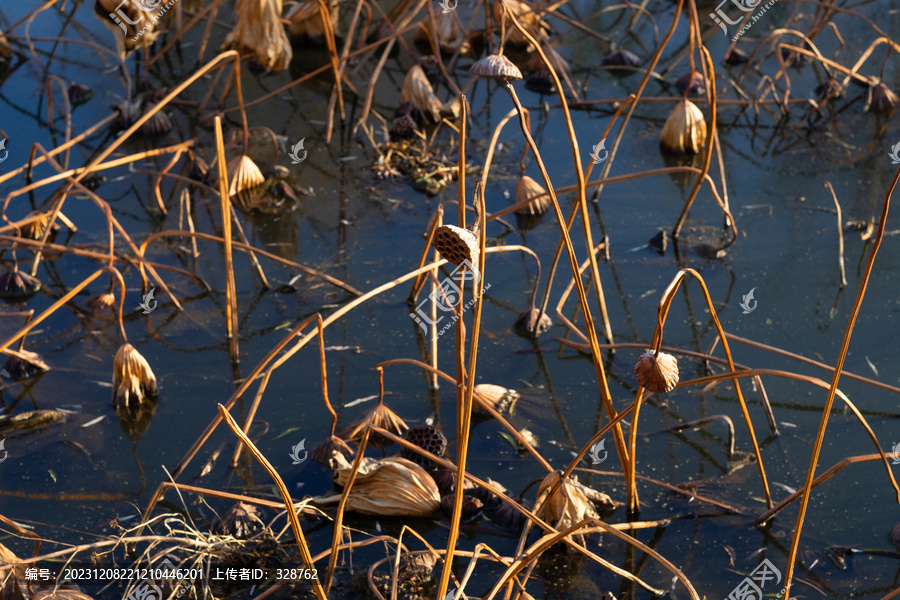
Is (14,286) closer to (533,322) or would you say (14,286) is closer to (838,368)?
(533,322)

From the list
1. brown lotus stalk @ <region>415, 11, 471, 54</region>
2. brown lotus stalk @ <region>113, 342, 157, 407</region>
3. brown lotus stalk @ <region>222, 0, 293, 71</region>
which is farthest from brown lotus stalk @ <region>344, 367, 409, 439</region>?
brown lotus stalk @ <region>415, 11, 471, 54</region>

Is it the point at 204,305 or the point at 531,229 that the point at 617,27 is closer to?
the point at 531,229

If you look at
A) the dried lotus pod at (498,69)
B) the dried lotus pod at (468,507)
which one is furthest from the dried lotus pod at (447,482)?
the dried lotus pod at (498,69)

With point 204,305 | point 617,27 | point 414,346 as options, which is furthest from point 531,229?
point 617,27

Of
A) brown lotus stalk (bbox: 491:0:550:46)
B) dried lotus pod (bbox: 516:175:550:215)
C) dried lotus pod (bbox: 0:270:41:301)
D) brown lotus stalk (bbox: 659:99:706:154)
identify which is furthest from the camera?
brown lotus stalk (bbox: 491:0:550:46)

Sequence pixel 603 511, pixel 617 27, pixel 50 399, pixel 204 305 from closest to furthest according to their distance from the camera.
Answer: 1. pixel 603 511
2. pixel 50 399
3. pixel 204 305
4. pixel 617 27

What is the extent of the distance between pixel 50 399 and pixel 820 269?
1.77 metres

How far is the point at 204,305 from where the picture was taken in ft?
6.53

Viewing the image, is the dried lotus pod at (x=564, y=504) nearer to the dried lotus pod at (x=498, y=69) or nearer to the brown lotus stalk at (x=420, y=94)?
the dried lotus pod at (x=498, y=69)

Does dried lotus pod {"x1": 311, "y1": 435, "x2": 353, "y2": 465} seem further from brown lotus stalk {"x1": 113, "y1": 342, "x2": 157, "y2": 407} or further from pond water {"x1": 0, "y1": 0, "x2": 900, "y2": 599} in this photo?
brown lotus stalk {"x1": 113, "y1": 342, "x2": 157, "y2": 407}

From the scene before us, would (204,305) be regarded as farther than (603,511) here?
Yes

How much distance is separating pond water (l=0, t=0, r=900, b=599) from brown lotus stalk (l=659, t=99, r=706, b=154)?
8 cm

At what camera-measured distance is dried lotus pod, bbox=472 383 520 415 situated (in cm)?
161

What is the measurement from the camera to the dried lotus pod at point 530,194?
2.20 m
